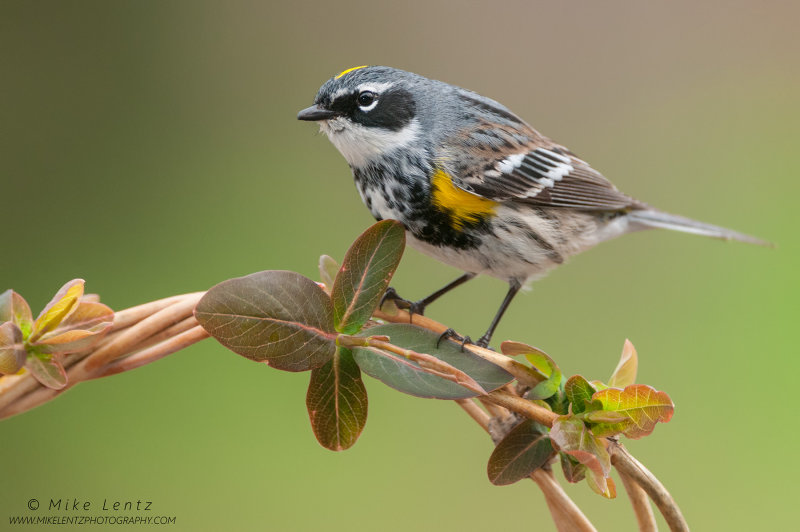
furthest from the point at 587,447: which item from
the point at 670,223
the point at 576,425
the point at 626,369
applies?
the point at 670,223

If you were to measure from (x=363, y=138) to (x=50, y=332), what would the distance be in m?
0.68

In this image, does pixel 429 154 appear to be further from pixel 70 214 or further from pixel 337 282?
pixel 70 214

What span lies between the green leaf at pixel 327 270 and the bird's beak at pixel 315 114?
482 millimetres

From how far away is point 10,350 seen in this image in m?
0.78

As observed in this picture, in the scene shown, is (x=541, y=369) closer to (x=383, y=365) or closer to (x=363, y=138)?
(x=383, y=365)

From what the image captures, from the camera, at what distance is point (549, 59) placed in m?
3.55

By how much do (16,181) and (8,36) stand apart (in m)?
0.66

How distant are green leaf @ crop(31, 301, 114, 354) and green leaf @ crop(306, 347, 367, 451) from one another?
0.23 metres

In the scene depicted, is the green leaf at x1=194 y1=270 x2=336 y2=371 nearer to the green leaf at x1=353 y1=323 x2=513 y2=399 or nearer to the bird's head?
the green leaf at x1=353 y1=323 x2=513 y2=399

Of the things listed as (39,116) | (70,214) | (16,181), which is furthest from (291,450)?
(39,116)

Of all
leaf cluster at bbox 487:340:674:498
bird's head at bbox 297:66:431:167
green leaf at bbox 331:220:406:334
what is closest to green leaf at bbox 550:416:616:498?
leaf cluster at bbox 487:340:674:498

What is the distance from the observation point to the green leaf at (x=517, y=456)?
77 centimetres
